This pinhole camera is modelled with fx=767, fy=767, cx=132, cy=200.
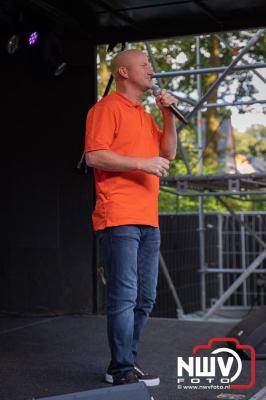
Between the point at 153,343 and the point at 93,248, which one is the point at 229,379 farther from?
the point at 93,248

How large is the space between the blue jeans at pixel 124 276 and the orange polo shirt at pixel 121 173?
5 cm

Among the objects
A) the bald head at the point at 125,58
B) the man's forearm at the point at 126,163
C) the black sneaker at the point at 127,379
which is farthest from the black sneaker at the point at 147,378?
the bald head at the point at 125,58

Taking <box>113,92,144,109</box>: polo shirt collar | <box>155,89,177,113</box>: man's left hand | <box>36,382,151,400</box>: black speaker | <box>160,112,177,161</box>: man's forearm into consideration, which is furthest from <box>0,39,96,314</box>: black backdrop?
<box>36,382,151,400</box>: black speaker

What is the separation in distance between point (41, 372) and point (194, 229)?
451 centimetres

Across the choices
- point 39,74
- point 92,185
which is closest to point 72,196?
point 92,185

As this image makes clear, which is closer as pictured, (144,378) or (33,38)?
(144,378)

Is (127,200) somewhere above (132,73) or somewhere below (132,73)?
below

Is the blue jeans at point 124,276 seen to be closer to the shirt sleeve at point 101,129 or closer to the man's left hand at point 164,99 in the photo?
the shirt sleeve at point 101,129

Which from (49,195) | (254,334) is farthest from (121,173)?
(49,195)

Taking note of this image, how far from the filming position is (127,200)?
3146mm

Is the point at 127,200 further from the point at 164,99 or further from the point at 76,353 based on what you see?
the point at 76,353

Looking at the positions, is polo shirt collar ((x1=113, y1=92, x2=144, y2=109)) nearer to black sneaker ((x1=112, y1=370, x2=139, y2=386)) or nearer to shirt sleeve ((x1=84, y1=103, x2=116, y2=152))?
shirt sleeve ((x1=84, y1=103, x2=116, y2=152))

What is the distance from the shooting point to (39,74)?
584 cm

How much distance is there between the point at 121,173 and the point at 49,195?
2727 mm
